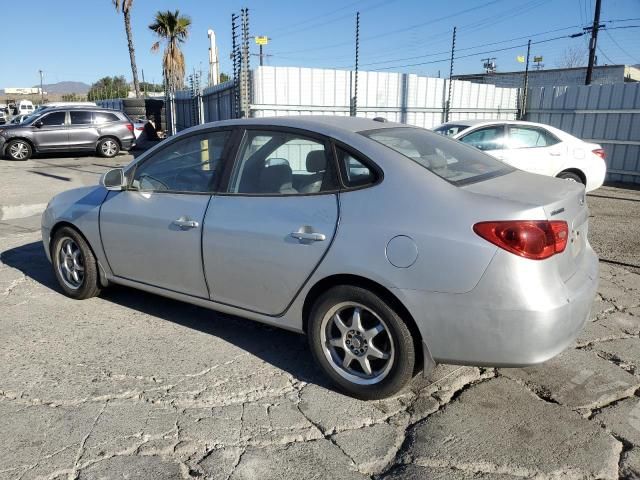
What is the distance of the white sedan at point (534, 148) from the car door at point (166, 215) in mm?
5988

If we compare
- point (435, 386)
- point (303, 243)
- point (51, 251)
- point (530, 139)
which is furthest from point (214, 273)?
point (530, 139)

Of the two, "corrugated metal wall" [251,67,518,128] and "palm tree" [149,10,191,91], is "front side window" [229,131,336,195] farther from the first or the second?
"palm tree" [149,10,191,91]

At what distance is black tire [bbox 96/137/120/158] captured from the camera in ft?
57.9

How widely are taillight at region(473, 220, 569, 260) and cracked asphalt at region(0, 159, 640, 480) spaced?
950mm

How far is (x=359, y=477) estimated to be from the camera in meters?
2.49

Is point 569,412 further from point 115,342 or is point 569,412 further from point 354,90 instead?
point 354,90

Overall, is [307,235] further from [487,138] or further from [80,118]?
[80,118]

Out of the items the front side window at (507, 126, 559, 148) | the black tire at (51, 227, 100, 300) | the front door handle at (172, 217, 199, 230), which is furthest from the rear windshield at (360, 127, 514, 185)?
the front side window at (507, 126, 559, 148)

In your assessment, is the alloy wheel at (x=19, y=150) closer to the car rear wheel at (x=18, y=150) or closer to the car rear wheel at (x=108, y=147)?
the car rear wheel at (x=18, y=150)

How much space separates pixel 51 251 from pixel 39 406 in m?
2.11

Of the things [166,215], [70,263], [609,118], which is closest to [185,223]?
[166,215]

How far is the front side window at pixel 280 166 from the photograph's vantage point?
128 inches

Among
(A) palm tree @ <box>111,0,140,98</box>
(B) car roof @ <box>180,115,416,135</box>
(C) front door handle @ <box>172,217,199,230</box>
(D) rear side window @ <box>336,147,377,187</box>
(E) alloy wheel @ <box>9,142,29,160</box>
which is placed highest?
(A) palm tree @ <box>111,0,140,98</box>

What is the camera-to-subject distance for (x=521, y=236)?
2598 millimetres
